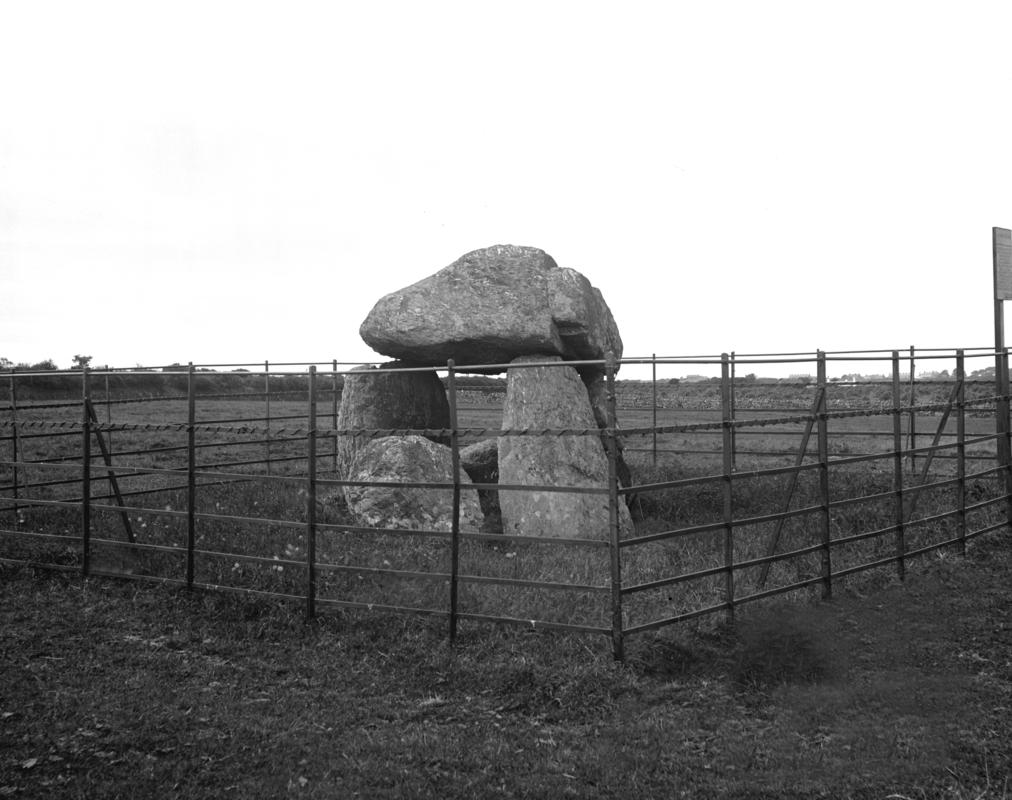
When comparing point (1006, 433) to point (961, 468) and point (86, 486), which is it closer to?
point (961, 468)

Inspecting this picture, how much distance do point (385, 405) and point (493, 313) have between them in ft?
8.75

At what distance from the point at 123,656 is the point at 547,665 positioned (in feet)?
11.5

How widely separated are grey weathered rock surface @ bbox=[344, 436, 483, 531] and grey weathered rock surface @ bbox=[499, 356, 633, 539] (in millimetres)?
656

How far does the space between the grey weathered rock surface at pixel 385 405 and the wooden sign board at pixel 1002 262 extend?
26.0ft

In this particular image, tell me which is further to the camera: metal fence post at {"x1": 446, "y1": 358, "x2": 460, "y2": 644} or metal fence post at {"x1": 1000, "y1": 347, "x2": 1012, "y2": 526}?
metal fence post at {"x1": 1000, "y1": 347, "x2": 1012, "y2": 526}

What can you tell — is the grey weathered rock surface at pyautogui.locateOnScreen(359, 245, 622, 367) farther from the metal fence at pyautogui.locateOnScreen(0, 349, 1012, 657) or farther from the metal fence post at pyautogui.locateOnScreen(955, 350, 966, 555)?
the metal fence post at pyautogui.locateOnScreen(955, 350, 966, 555)

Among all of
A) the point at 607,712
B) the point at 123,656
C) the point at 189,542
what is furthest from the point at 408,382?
the point at 607,712

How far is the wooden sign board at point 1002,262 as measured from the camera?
40.6 feet

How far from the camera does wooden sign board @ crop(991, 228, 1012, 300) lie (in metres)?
12.4

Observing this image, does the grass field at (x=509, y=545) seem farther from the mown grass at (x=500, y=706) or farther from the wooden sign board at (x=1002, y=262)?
the wooden sign board at (x=1002, y=262)

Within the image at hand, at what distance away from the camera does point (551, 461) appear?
39.5ft

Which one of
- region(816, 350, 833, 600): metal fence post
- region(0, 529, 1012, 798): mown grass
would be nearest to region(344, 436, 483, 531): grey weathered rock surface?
region(0, 529, 1012, 798): mown grass

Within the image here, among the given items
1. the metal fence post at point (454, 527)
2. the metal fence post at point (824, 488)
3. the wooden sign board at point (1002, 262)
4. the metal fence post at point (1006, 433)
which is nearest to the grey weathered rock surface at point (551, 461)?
the metal fence post at point (824, 488)

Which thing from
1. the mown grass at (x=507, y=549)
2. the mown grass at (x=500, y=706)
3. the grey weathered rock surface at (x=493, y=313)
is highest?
the grey weathered rock surface at (x=493, y=313)
